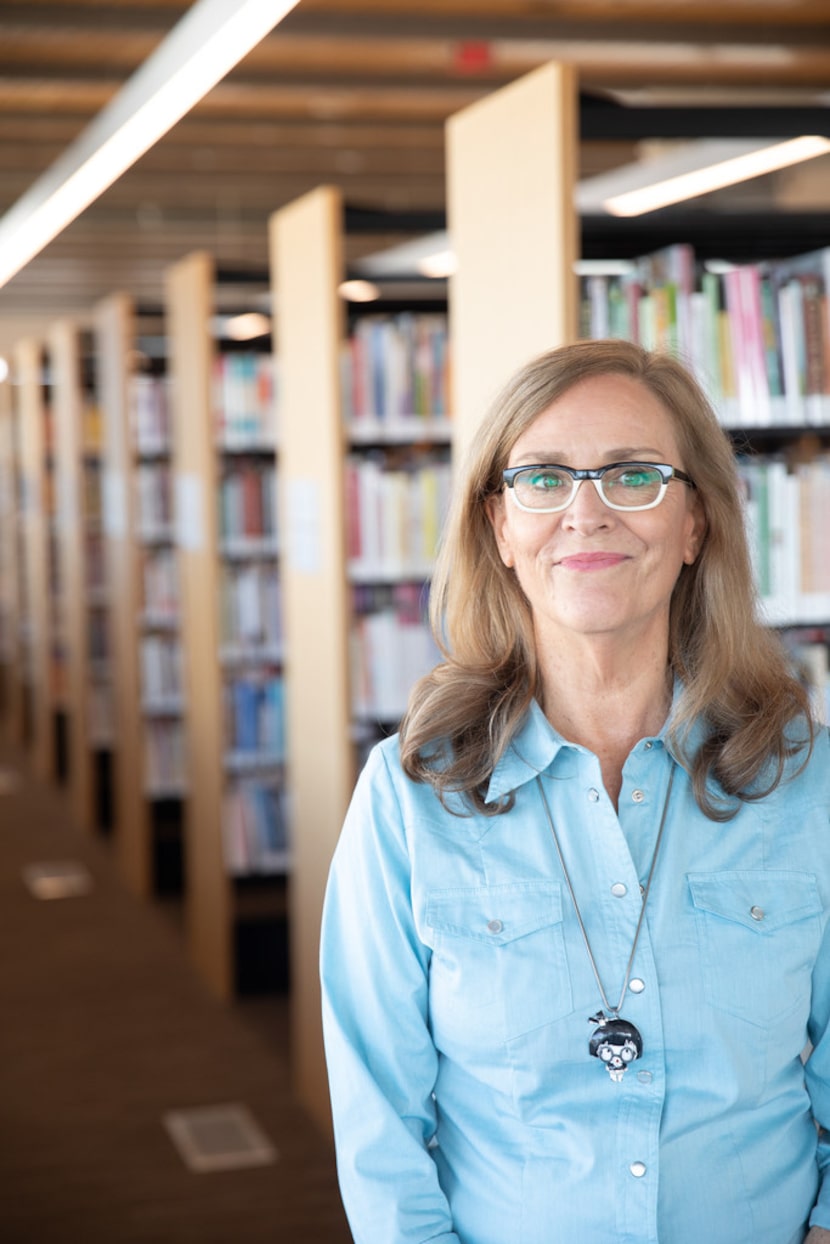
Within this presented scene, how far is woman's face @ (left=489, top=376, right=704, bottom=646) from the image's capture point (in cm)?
169

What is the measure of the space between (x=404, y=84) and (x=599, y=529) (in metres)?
5.61

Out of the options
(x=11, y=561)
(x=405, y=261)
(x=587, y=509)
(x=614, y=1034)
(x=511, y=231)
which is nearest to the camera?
(x=614, y=1034)

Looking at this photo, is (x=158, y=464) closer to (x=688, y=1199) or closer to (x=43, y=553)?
(x=43, y=553)

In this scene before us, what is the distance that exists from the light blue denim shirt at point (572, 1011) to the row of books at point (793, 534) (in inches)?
64.7

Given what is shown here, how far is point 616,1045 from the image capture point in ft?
5.17

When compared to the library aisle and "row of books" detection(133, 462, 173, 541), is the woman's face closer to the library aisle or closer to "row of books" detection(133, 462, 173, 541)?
the library aisle

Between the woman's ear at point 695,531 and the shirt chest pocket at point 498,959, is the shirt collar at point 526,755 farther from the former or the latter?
the woman's ear at point 695,531

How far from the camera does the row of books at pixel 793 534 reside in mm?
3312

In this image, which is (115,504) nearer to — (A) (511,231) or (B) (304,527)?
(B) (304,527)

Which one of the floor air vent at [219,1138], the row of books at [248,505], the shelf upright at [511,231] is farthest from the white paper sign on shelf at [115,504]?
the shelf upright at [511,231]

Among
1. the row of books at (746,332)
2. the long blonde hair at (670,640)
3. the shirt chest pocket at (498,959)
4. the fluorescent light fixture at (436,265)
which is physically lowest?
the shirt chest pocket at (498,959)

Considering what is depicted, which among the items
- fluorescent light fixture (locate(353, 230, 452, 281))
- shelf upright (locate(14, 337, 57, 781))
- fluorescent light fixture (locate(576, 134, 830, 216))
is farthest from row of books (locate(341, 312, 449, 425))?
shelf upright (locate(14, 337, 57, 781))

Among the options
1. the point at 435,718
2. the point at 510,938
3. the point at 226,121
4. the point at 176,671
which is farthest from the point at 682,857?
the point at 226,121

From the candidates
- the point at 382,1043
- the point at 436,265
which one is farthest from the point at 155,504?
the point at 382,1043
